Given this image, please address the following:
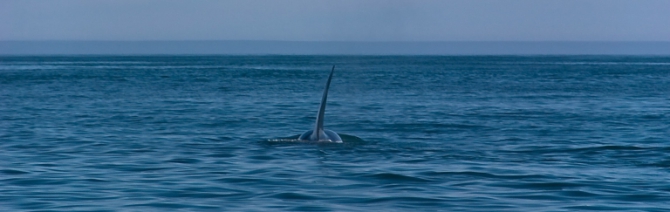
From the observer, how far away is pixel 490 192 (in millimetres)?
15609

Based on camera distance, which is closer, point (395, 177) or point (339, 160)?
point (395, 177)

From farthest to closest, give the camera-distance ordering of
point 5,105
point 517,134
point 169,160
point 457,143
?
point 5,105 → point 517,134 → point 457,143 → point 169,160

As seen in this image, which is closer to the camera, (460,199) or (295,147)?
(460,199)

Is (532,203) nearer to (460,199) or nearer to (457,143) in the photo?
(460,199)

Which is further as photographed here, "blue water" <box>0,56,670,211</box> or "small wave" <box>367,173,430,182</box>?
"small wave" <box>367,173,430,182</box>

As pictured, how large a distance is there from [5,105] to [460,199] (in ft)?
97.4

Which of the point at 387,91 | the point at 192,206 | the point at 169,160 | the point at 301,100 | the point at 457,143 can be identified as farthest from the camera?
the point at 387,91

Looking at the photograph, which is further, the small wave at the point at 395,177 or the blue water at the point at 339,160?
the small wave at the point at 395,177

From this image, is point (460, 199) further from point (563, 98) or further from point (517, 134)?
point (563, 98)

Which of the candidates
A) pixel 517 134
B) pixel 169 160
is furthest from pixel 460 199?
pixel 517 134

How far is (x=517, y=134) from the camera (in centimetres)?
2653

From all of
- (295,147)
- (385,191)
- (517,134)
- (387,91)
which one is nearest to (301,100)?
(387,91)

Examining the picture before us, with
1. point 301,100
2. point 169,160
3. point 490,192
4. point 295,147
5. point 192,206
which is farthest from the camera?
point 301,100

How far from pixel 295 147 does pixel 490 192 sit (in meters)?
7.09
